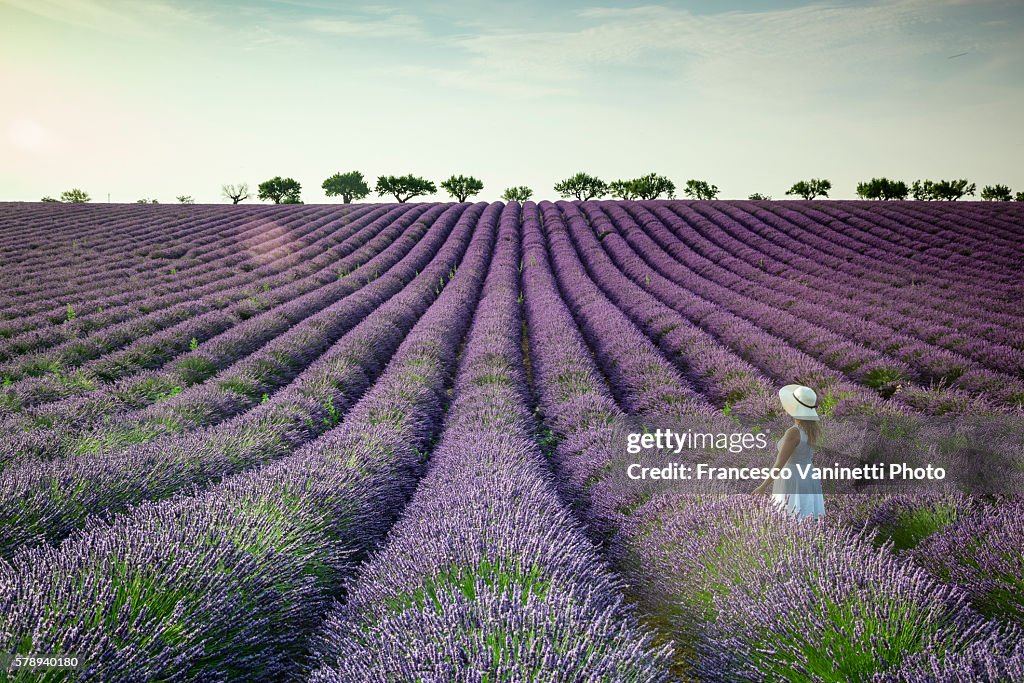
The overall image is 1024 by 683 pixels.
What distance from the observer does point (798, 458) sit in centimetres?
329

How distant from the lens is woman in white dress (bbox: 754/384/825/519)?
127 inches

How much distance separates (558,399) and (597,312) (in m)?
4.57

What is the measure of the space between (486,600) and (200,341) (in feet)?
30.3

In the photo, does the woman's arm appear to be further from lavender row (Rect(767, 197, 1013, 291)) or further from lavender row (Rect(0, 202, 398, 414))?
lavender row (Rect(767, 197, 1013, 291))

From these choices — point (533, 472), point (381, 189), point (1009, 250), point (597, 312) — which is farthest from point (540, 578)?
point (381, 189)

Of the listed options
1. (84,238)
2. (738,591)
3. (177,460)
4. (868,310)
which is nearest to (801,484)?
(738,591)

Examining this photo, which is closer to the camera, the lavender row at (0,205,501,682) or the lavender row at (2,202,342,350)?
the lavender row at (0,205,501,682)

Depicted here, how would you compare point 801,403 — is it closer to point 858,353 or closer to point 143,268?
point 858,353

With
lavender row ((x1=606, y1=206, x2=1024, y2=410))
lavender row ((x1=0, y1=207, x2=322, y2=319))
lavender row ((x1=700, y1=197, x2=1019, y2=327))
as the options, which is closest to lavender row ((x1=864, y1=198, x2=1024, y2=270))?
lavender row ((x1=700, y1=197, x2=1019, y2=327))

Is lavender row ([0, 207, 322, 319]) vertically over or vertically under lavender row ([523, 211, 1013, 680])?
over

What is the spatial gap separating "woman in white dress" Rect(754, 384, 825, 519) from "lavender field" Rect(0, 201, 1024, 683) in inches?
6.6

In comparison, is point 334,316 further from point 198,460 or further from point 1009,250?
point 1009,250

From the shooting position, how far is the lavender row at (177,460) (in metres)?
2.84

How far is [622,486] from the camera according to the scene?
12.0 feet
